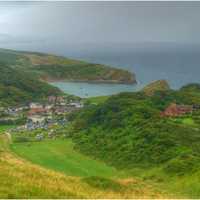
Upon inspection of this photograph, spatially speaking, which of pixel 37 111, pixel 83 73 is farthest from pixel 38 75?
pixel 37 111

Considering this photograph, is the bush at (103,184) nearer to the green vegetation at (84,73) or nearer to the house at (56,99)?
the house at (56,99)

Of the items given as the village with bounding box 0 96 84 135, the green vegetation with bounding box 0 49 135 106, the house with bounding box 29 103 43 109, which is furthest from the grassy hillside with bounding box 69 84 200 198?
the green vegetation with bounding box 0 49 135 106

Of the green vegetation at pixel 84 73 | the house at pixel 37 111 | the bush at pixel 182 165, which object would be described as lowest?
the bush at pixel 182 165

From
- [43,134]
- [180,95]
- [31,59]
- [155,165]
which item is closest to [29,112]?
[43,134]

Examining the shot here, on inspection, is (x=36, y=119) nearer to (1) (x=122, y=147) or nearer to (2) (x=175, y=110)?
(2) (x=175, y=110)

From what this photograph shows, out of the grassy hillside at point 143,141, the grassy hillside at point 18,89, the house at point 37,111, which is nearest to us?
the grassy hillside at point 143,141

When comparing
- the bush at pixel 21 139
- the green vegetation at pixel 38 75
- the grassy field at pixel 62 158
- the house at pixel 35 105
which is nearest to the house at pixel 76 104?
the house at pixel 35 105

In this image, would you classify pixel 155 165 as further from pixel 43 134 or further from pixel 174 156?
pixel 43 134
